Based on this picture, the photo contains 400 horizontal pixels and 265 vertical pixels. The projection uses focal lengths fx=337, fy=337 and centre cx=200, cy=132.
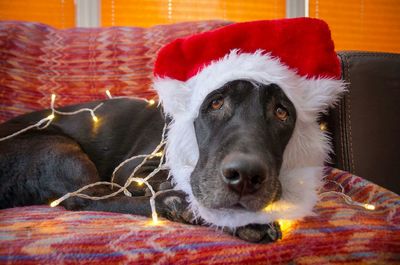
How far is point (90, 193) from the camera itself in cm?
176

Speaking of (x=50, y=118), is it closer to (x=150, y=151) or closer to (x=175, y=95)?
(x=150, y=151)

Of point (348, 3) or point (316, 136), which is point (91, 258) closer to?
point (316, 136)

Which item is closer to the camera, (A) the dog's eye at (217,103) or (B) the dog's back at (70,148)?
(A) the dog's eye at (217,103)

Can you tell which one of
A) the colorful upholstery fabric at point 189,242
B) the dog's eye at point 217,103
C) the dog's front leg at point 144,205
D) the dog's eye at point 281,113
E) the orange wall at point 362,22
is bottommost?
the dog's front leg at point 144,205

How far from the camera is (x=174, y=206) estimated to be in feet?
4.74

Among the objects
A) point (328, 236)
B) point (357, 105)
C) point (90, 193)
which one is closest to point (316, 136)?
point (357, 105)

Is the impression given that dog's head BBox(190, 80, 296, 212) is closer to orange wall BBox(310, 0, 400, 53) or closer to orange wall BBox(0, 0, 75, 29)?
orange wall BBox(0, 0, 75, 29)

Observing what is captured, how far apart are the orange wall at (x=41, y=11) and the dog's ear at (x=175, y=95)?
2910 mm

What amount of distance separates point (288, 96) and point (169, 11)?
300 cm

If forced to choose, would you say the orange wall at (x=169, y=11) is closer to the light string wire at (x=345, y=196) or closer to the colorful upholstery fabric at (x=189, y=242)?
the light string wire at (x=345, y=196)

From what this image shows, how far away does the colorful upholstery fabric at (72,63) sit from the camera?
2438 millimetres

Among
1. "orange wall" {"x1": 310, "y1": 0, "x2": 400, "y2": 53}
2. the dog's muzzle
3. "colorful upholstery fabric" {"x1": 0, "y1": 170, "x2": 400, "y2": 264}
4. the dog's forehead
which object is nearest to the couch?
"colorful upholstery fabric" {"x1": 0, "y1": 170, "x2": 400, "y2": 264}

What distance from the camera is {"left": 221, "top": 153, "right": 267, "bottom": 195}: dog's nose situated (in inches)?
43.6

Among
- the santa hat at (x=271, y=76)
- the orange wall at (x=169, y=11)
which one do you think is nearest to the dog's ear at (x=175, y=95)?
the santa hat at (x=271, y=76)
